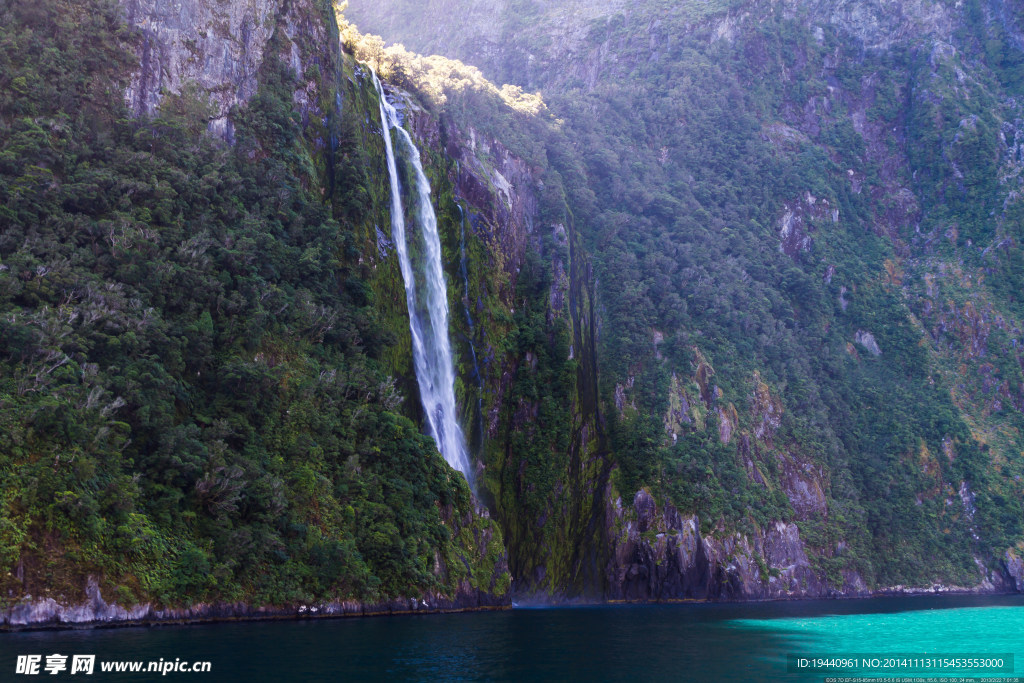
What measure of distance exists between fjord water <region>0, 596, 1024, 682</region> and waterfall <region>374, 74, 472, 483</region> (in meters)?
11.0

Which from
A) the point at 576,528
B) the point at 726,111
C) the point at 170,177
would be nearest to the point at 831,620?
the point at 576,528

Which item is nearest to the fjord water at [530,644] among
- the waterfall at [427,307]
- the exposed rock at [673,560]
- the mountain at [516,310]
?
the mountain at [516,310]

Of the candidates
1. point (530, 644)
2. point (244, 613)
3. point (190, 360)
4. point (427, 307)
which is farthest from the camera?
point (427, 307)

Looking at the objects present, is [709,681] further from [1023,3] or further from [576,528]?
[1023,3]

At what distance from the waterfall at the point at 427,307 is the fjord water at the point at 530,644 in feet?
36.2

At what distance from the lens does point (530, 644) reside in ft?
89.5

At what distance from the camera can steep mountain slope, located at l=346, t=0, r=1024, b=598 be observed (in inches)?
2279

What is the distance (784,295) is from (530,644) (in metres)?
60.3

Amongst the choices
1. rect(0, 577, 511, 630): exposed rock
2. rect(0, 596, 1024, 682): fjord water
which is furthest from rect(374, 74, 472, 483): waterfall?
rect(0, 596, 1024, 682): fjord water

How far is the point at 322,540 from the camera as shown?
116 feet

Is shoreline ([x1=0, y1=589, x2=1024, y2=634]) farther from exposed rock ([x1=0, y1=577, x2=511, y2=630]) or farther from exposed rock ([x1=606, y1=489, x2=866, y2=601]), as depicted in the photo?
exposed rock ([x1=606, y1=489, x2=866, y2=601])

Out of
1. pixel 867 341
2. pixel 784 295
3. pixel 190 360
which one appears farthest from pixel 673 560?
pixel 867 341

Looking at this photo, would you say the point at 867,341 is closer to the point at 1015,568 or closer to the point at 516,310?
the point at 1015,568

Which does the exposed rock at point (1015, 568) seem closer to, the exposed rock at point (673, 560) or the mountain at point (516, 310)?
the mountain at point (516, 310)
